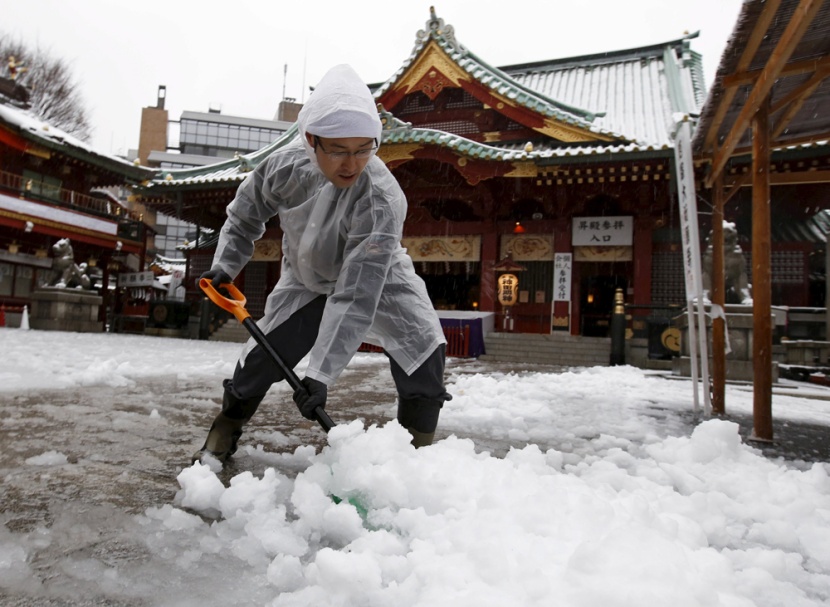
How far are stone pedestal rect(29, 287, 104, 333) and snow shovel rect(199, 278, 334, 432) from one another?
629 inches

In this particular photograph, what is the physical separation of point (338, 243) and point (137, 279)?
18599 millimetres

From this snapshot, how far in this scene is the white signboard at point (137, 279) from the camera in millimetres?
18031

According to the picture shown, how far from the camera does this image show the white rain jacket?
207 cm

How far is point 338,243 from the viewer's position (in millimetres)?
2340

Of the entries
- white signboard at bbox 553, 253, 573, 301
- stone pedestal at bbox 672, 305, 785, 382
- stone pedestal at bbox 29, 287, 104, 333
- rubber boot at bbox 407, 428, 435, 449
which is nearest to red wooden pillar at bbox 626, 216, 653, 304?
white signboard at bbox 553, 253, 573, 301

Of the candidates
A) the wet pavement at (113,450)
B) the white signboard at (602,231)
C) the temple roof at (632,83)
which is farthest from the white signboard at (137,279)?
the wet pavement at (113,450)

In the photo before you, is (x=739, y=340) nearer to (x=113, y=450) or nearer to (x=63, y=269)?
(x=113, y=450)

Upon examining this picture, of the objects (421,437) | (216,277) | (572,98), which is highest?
(572,98)

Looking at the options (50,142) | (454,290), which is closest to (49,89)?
(50,142)

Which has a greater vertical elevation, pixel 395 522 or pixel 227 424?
pixel 227 424

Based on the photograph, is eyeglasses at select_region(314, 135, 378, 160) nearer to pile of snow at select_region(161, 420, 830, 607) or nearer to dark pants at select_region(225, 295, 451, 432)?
dark pants at select_region(225, 295, 451, 432)

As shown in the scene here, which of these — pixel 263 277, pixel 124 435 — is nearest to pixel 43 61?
pixel 263 277

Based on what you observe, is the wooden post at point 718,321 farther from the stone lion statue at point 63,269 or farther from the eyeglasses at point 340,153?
the stone lion statue at point 63,269

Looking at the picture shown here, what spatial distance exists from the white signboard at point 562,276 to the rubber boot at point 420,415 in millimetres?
10788
